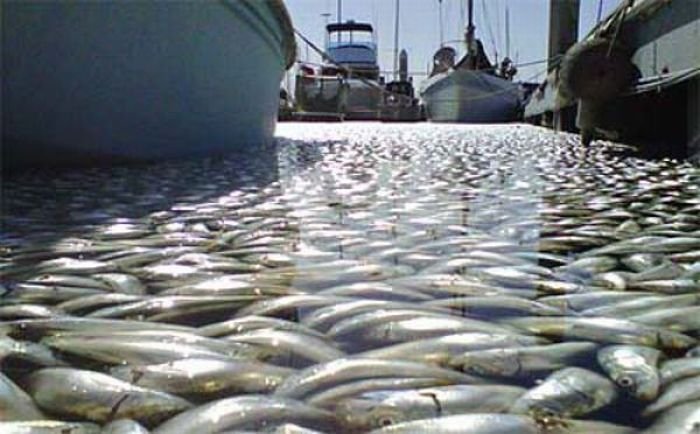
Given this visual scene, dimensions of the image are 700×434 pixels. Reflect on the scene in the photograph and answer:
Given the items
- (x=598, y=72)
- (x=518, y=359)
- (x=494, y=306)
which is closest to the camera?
(x=518, y=359)

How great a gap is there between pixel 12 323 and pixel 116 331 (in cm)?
31

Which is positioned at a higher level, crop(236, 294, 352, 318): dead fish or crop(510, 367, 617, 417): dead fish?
crop(236, 294, 352, 318): dead fish

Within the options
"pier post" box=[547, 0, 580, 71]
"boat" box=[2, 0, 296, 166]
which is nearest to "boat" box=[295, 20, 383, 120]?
"pier post" box=[547, 0, 580, 71]

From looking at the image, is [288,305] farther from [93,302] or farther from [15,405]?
[15,405]

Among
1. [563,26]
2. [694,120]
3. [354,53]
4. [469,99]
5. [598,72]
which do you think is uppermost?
[354,53]

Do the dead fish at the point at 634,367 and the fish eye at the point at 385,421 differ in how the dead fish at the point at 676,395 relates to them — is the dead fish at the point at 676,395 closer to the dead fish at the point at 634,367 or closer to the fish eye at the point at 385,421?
the dead fish at the point at 634,367

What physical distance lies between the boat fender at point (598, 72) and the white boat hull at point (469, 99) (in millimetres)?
16661

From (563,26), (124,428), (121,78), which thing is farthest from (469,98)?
(124,428)

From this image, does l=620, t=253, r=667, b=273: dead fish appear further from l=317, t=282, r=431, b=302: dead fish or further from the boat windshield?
the boat windshield

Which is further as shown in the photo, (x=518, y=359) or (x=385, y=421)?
(x=518, y=359)

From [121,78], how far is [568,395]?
16.6 ft

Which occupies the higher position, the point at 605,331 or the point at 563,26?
the point at 563,26

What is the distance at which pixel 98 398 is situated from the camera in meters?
1.37

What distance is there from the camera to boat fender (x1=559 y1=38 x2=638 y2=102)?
24.8 feet
